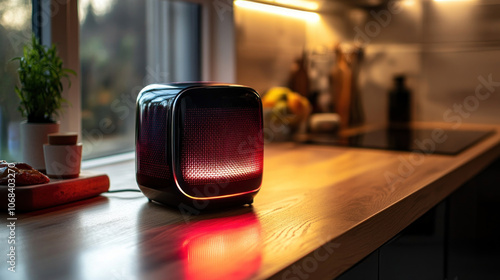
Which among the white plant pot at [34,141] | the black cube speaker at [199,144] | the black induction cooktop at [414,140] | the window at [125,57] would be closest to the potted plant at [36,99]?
the white plant pot at [34,141]

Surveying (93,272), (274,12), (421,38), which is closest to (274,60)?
(274,12)

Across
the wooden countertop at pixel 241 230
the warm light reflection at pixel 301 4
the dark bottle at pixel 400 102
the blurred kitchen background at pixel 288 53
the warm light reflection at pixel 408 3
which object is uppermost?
the warm light reflection at pixel 408 3

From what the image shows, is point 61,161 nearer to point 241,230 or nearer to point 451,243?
point 241,230

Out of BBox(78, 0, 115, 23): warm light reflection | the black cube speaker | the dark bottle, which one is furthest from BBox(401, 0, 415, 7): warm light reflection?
the black cube speaker

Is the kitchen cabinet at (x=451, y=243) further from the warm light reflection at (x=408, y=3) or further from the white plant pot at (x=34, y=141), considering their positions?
the warm light reflection at (x=408, y=3)

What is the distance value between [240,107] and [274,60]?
1.09m

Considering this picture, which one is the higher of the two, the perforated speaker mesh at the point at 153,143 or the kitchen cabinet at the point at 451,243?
the perforated speaker mesh at the point at 153,143

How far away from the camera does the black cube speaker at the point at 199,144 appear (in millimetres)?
806

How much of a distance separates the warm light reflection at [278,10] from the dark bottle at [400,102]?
1.50 feet

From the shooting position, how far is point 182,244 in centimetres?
65

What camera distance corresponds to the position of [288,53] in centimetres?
201

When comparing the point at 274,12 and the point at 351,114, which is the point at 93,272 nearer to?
the point at 274,12

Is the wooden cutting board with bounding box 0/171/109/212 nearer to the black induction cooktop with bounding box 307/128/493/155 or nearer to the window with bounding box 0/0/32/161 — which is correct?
the window with bounding box 0/0/32/161

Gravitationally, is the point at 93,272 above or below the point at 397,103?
below
